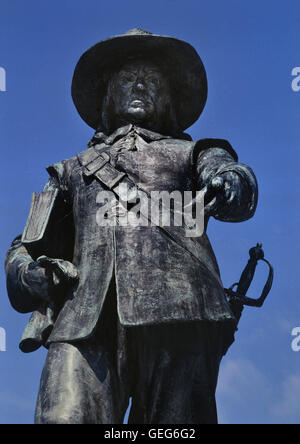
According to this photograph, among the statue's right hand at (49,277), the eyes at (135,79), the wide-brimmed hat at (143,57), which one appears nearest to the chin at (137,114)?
the eyes at (135,79)

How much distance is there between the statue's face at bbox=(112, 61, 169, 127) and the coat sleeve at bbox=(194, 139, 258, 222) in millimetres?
647

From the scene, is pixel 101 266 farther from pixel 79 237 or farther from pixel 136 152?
pixel 136 152

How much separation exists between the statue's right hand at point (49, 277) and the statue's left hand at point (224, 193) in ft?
4.04

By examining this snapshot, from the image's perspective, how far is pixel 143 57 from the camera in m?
9.05

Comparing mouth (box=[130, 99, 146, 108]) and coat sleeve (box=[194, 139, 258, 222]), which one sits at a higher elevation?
mouth (box=[130, 99, 146, 108])

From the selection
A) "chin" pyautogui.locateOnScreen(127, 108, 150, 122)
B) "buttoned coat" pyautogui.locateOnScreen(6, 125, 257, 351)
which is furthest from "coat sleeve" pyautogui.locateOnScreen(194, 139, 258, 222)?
"chin" pyautogui.locateOnScreen(127, 108, 150, 122)

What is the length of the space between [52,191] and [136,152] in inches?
31.9

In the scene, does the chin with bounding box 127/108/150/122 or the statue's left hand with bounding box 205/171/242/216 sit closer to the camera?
the statue's left hand with bounding box 205/171/242/216

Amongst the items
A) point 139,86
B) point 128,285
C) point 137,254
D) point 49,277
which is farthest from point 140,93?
point 128,285

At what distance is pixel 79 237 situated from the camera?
8.05 m

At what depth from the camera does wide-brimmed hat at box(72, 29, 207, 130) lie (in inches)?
354

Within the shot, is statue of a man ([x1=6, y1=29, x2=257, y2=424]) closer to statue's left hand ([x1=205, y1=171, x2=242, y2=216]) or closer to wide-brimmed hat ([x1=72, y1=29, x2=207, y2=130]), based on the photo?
statue's left hand ([x1=205, y1=171, x2=242, y2=216])

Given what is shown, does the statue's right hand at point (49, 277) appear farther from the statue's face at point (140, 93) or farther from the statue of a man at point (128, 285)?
the statue's face at point (140, 93)
